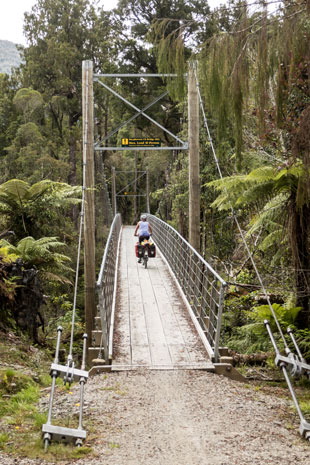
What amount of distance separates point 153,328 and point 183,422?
132 inches

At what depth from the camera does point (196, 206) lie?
37.9 ft

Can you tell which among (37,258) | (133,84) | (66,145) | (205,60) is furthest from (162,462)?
(66,145)

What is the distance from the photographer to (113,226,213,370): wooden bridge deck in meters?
6.65

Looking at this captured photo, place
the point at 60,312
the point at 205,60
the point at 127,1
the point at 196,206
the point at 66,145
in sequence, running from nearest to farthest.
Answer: the point at 205,60 → the point at 196,206 → the point at 60,312 → the point at 127,1 → the point at 66,145

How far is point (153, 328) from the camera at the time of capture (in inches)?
315

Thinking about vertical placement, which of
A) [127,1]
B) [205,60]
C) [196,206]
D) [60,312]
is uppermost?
[127,1]

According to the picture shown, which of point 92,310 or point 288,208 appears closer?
point 288,208

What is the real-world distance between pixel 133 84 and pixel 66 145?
Answer: 23.9ft

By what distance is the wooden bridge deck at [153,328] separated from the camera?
6654mm

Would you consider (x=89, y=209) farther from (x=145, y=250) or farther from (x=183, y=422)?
(x=183, y=422)

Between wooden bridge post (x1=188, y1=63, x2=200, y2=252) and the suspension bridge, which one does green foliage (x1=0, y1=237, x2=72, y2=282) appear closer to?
the suspension bridge

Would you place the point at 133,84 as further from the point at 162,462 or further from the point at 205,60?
the point at 162,462

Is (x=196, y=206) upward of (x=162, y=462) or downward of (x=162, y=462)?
upward

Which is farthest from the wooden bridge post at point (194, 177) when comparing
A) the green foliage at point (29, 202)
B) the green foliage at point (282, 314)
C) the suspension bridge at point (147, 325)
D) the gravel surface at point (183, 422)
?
the gravel surface at point (183, 422)
